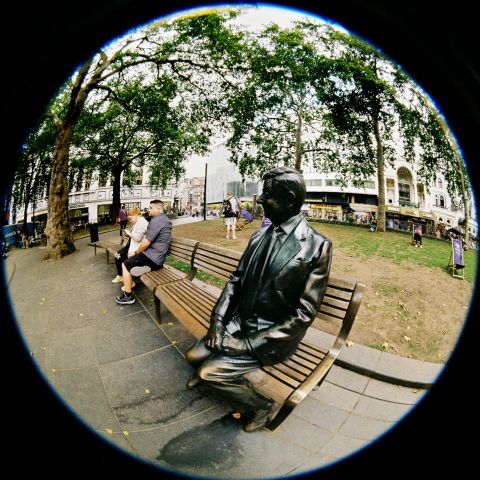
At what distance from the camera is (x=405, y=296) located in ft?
12.6

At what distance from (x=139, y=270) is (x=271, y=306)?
2856mm

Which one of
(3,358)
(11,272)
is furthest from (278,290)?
(11,272)

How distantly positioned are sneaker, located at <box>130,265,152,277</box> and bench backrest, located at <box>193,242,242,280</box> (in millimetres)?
935

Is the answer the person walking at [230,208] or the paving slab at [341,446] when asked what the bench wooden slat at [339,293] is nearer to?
the paving slab at [341,446]

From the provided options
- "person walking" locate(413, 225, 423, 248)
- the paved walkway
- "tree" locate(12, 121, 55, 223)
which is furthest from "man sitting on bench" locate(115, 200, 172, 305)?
"person walking" locate(413, 225, 423, 248)

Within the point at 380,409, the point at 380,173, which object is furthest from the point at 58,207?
the point at 380,173

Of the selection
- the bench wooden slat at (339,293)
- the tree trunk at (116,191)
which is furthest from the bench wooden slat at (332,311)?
the tree trunk at (116,191)

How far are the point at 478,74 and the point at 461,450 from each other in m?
1.58

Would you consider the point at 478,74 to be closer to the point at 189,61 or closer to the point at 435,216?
the point at 435,216

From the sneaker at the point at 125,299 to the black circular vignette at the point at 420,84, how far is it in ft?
6.17

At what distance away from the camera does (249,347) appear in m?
1.47

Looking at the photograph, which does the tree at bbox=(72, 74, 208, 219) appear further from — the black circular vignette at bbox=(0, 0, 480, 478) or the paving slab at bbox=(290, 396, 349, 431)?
the paving slab at bbox=(290, 396, 349, 431)

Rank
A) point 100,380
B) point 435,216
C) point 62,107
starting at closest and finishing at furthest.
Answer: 1. point 100,380
2. point 435,216
3. point 62,107

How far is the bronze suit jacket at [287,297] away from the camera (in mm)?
1421
